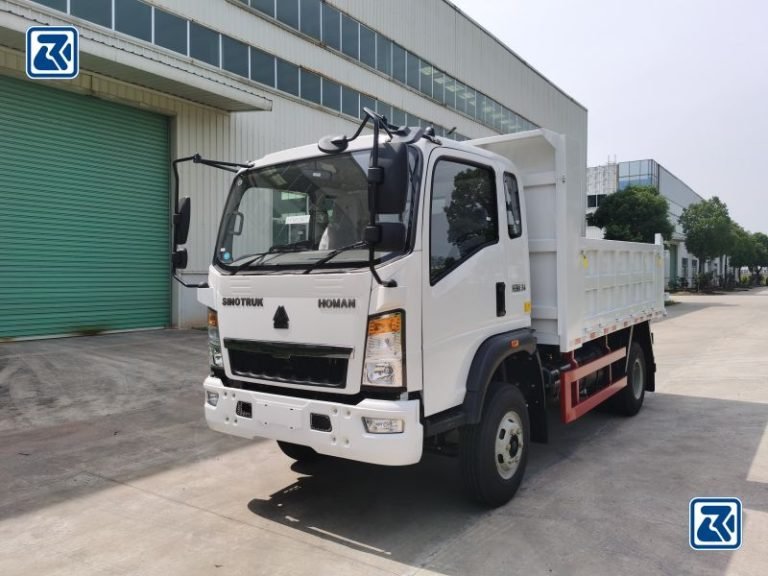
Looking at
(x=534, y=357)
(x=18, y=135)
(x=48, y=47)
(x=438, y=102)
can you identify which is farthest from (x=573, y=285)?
(x=438, y=102)

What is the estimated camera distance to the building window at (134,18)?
36.8ft

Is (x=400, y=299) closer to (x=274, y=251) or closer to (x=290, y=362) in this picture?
(x=290, y=362)

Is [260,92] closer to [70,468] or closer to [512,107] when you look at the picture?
[70,468]

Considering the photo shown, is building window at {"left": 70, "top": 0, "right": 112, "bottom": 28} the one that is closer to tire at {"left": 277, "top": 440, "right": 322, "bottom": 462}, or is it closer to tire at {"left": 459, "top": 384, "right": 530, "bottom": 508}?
tire at {"left": 277, "top": 440, "right": 322, "bottom": 462}

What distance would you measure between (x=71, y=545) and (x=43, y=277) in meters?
8.37

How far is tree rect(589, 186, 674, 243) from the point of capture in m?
30.3

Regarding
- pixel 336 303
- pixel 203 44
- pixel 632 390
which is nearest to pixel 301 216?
pixel 336 303

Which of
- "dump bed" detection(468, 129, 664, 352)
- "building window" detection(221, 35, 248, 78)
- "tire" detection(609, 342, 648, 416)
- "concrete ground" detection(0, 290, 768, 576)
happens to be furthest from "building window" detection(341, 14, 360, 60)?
"dump bed" detection(468, 129, 664, 352)

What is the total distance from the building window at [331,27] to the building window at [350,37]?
0.66ft

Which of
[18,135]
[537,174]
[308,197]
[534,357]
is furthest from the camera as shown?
[18,135]

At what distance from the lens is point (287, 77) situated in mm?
15359

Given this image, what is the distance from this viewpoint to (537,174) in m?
4.93

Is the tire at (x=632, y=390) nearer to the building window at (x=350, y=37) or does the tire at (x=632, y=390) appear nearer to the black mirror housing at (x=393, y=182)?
the black mirror housing at (x=393, y=182)

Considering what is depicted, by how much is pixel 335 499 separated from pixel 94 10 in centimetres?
1051
